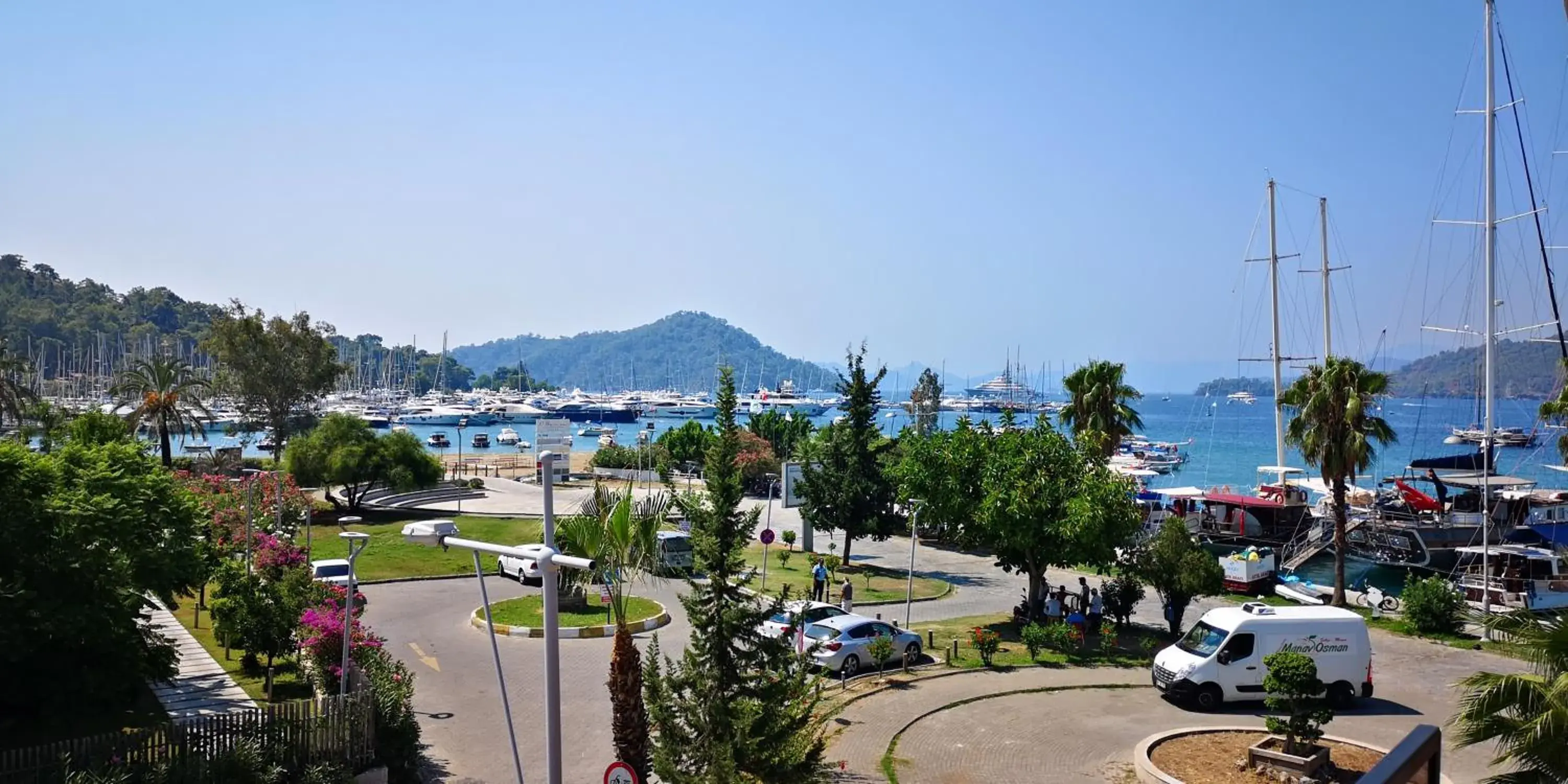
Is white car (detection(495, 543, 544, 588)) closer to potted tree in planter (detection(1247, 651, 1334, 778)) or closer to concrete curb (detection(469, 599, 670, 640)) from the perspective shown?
concrete curb (detection(469, 599, 670, 640))

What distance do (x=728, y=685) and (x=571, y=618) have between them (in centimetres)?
1465

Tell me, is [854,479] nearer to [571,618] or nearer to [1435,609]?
[571,618]

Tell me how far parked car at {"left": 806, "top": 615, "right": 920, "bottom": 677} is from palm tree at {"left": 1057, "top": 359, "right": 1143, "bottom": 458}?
658 inches

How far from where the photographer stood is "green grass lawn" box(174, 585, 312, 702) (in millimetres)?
19469

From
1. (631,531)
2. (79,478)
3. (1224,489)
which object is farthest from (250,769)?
(1224,489)

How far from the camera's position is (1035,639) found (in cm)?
2348

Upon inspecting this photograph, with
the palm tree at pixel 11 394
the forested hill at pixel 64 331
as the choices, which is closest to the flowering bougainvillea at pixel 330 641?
the palm tree at pixel 11 394

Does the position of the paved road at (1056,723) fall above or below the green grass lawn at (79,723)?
below

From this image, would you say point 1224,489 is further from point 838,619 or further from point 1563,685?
point 1563,685

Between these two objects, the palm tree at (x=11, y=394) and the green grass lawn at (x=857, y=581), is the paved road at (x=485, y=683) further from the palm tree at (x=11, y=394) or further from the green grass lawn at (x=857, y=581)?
the palm tree at (x=11, y=394)

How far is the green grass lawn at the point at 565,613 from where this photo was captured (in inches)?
1014

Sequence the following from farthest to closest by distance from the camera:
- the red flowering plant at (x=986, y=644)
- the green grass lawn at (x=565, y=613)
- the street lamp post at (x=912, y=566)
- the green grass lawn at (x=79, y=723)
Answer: the street lamp post at (x=912, y=566), the green grass lawn at (x=565, y=613), the red flowering plant at (x=986, y=644), the green grass lawn at (x=79, y=723)

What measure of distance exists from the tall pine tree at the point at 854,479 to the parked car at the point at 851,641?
14.0 m

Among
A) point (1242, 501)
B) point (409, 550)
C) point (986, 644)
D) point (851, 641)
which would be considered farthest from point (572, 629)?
point (1242, 501)
